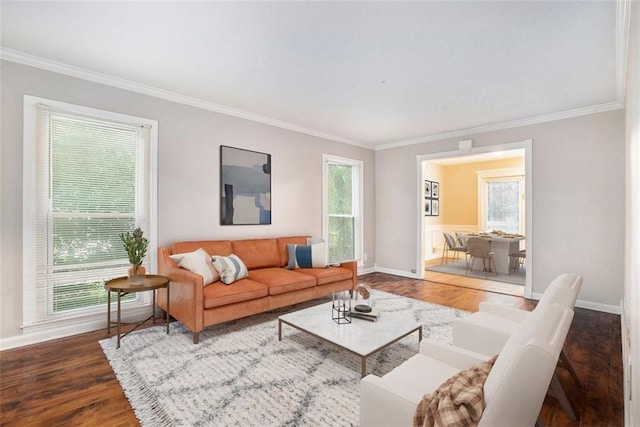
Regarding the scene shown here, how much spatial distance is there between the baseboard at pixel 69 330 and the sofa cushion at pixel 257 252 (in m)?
1.20

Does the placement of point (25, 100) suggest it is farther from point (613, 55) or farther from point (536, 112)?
point (536, 112)

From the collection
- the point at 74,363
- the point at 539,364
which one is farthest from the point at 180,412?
the point at 539,364

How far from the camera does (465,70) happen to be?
115 inches

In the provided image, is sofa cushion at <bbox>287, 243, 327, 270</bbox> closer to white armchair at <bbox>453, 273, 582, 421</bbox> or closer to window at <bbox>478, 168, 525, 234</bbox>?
white armchair at <bbox>453, 273, 582, 421</bbox>

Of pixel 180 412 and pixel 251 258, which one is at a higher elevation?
pixel 251 258

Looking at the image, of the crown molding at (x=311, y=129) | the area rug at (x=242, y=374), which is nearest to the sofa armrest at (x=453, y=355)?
the area rug at (x=242, y=374)

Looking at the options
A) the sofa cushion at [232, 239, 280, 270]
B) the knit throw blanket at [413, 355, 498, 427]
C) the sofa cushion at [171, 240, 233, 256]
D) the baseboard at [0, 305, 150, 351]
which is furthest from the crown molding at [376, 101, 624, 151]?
the baseboard at [0, 305, 150, 351]

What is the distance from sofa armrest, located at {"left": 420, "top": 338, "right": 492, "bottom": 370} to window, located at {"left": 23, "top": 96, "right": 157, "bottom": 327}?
308cm

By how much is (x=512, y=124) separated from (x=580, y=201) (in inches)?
56.2

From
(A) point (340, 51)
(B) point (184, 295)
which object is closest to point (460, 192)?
(A) point (340, 51)

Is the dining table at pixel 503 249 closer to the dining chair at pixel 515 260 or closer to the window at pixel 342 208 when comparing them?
the dining chair at pixel 515 260

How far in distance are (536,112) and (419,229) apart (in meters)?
2.50

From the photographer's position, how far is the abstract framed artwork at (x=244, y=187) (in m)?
4.03

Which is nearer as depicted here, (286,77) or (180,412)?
(180,412)
